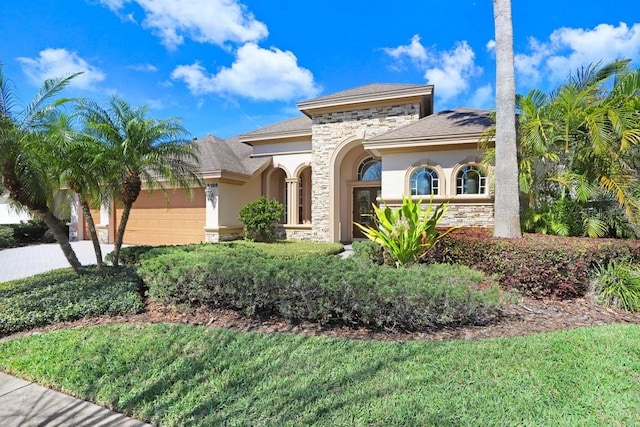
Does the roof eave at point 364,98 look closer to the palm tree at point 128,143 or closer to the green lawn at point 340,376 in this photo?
the palm tree at point 128,143

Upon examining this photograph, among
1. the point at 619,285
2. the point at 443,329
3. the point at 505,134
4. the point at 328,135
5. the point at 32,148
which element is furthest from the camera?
the point at 328,135

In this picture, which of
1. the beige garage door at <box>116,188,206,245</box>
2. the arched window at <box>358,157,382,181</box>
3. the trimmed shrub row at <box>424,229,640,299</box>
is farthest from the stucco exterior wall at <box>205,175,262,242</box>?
the trimmed shrub row at <box>424,229,640,299</box>

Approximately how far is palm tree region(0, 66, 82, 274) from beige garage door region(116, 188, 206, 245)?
8.10 m

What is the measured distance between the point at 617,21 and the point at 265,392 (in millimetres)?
15949

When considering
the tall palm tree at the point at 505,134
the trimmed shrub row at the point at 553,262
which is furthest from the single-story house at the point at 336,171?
the trimmed shrub row at the point at 553,262

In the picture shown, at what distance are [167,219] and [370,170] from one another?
35.3 ft

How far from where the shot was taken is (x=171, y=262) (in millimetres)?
6316

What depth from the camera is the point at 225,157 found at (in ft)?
55.3

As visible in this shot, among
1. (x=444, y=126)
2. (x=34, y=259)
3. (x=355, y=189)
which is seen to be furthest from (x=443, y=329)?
(x=34, y=259)

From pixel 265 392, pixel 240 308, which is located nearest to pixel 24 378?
pixel 240 308

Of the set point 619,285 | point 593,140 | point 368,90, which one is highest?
point 368,90

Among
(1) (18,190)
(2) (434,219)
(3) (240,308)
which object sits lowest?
(3) (240,308)

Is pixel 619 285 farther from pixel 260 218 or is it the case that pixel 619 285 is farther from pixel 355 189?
pixel 355 189

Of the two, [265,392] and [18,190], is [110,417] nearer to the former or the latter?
[265,392]
